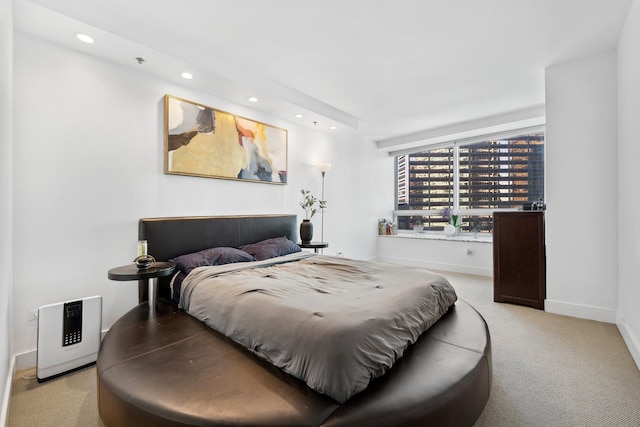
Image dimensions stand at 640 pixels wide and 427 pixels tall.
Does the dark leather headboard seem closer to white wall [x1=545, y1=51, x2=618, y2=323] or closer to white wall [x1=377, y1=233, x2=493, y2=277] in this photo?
white wall [x1=377, y1=233, x2=493, y2=277]

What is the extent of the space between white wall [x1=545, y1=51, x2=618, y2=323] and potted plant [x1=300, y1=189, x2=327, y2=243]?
2.81 metres

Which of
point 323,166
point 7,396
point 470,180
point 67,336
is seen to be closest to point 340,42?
point 323,166

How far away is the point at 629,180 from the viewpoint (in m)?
2.34

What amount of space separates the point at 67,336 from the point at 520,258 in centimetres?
435

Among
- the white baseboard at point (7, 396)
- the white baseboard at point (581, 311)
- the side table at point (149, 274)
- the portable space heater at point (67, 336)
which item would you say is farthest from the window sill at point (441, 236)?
the white baseboard at point (7, 396)

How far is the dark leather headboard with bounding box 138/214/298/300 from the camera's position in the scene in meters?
2.71

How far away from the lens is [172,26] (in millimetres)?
2434

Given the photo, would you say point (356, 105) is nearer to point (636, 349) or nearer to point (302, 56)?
point (302, 56)

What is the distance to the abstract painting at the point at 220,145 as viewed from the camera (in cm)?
295

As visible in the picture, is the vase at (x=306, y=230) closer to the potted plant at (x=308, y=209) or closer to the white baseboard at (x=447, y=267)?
the potted plant at (x=308, y=209)

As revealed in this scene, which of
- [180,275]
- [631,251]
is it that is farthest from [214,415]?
[631,251]

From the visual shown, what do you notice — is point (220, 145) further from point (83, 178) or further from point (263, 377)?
point (263, 377)

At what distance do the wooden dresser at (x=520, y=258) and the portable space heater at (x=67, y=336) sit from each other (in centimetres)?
408

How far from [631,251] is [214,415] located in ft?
10.3
